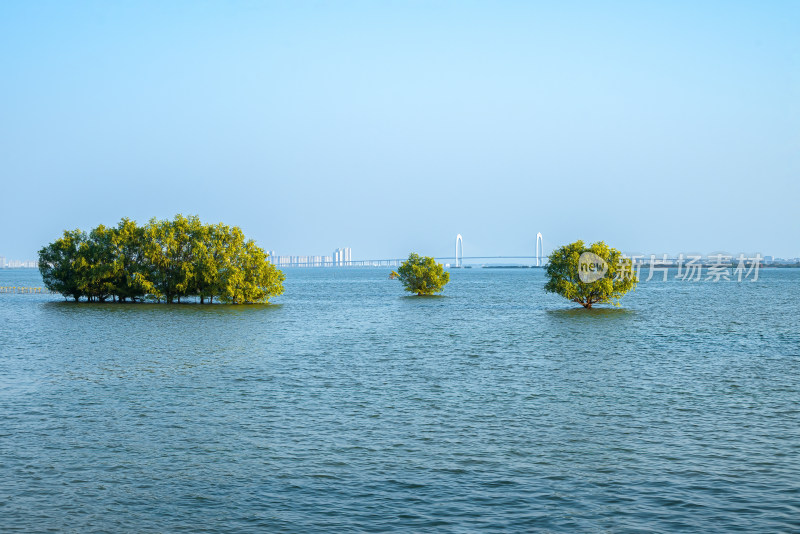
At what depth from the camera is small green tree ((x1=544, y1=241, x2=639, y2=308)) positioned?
96062 millimetres

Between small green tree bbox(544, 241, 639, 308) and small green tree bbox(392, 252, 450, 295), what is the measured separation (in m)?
40.4

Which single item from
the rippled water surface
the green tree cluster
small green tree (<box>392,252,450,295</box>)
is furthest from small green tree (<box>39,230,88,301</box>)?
the rippled water surface

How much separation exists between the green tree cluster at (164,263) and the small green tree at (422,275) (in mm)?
27760

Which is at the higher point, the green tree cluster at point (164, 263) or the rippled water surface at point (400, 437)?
the green tree cluster at point (164, 263)

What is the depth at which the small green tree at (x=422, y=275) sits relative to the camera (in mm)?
138500

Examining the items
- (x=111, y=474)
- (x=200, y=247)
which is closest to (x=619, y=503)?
(x=111, y=474)

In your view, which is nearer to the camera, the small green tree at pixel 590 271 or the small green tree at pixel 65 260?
the small green tree at pixel 590 271

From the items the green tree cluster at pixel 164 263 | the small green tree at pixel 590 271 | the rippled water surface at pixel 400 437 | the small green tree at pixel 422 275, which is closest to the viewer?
the rippled water surface at pixel 400 437

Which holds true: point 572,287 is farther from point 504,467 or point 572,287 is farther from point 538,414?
point 504,467

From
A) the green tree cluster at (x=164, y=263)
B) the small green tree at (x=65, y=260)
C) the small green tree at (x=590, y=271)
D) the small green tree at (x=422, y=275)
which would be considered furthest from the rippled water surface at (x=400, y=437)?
the small green tree at (x=422, y=275)

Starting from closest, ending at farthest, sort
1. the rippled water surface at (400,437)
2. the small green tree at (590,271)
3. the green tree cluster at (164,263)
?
the rippled water surface at (400,437) → the small green tree at (590,271) → the green tree cluster at (164,263)

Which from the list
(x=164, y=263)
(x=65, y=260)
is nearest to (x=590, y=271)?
(x=164, y=263)

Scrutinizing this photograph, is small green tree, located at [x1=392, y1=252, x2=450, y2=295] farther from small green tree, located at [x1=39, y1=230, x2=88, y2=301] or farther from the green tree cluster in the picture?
small green tree, located at [x1=39, y1=230, x2=88, y2=301]

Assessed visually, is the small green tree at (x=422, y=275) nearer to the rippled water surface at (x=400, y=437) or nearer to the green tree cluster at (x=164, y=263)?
the green tree cluster at (x=164, y=263)
